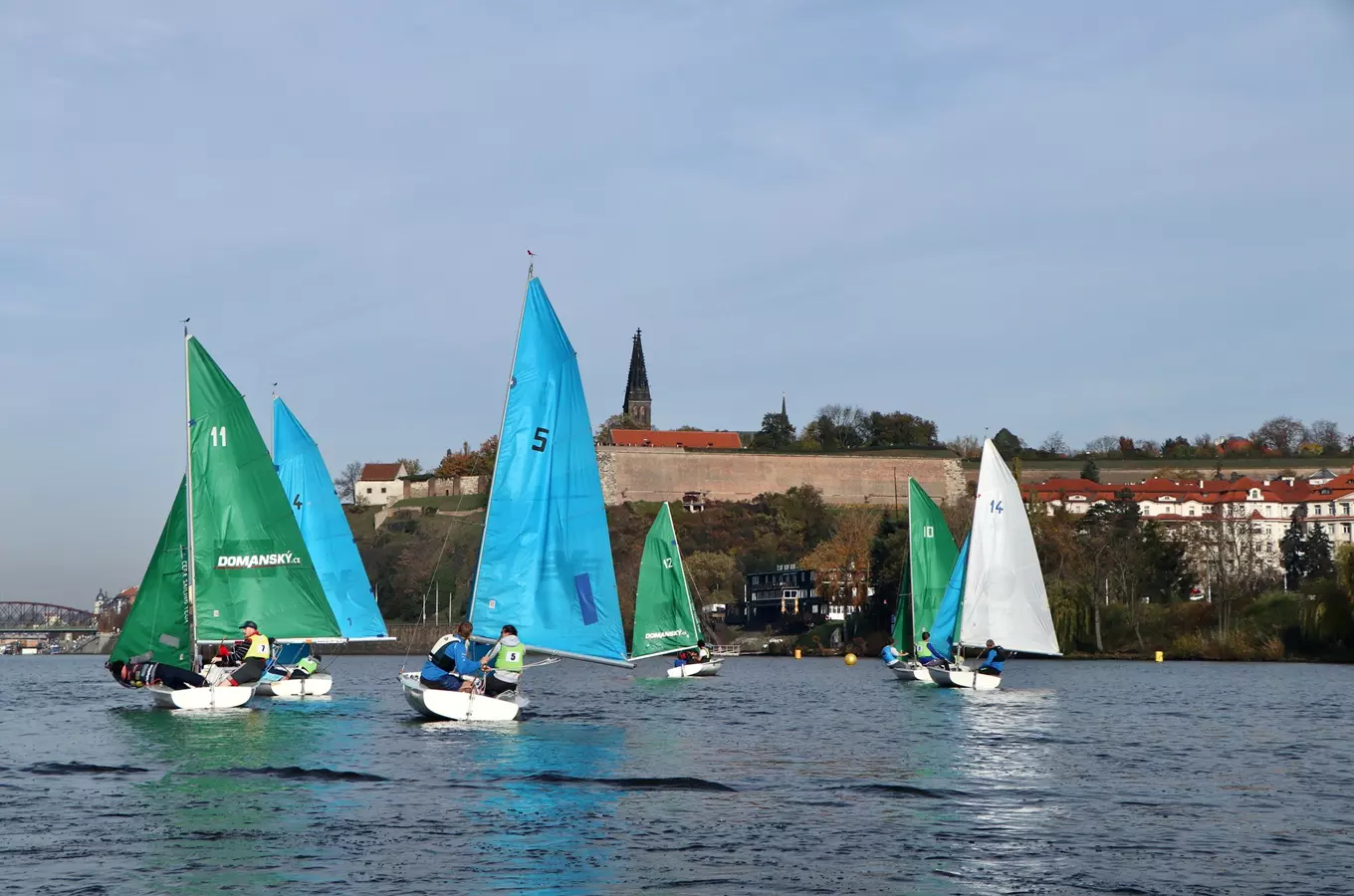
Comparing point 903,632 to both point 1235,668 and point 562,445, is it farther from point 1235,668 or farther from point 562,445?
point 562,445

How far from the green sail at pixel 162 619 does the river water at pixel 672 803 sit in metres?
1.55

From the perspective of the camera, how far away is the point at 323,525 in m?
45.4

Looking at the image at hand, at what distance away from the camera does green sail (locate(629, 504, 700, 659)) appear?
60312 millimetres

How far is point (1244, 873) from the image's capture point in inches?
611

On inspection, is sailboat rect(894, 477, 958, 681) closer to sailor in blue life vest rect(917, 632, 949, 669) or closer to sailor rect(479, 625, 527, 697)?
sailor in blue life vest rect(917, 632, 949, 669)

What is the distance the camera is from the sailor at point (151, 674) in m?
33.5

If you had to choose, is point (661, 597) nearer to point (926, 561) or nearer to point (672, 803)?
point (926, 561)

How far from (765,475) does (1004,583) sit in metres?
151

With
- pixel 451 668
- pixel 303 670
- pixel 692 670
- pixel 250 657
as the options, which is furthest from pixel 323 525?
pixel 692 670

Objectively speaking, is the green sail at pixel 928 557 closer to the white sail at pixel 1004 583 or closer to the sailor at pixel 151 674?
the white sail at pixel 1004 583

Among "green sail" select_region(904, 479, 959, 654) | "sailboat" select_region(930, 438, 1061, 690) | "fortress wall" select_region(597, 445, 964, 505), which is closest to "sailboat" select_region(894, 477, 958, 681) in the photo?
"green sail" select_region(904, 479, 959, 654)

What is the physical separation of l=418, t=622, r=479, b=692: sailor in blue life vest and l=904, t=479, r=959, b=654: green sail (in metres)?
29.0

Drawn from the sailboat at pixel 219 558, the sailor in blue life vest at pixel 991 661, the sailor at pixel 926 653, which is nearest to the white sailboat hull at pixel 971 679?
the sailor in blue life vest at pixel 991 661

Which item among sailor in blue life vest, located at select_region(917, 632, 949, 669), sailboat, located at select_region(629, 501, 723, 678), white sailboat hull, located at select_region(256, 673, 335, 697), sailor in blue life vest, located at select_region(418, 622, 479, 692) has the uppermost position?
sailboat, located at select_region(629, 501, 723, 678)
